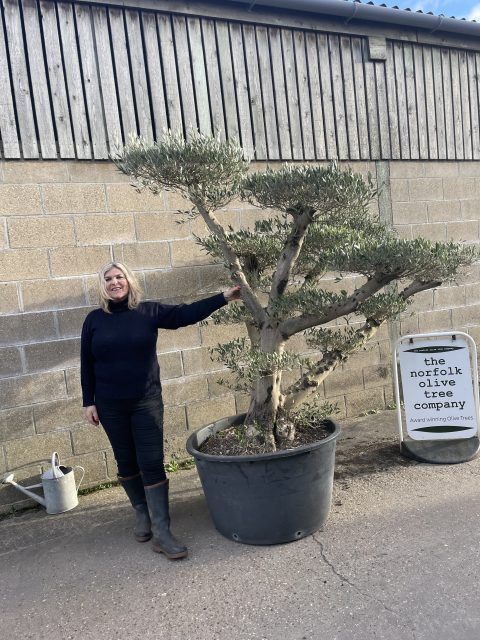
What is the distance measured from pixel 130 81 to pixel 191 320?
2174mm

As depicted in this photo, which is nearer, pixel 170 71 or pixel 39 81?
pixel 39 81

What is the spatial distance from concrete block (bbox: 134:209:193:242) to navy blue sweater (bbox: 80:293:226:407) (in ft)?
3.83

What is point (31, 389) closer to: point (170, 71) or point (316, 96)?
point (170, 71)

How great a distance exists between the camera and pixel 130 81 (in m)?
4.14

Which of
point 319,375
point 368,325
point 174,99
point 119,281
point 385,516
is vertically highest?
point 174,99

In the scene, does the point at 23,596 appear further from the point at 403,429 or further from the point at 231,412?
the point at 403,429

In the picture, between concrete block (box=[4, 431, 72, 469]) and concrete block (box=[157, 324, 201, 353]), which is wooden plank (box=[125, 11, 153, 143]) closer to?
concrete block (box=[157, 324, 201, 353])

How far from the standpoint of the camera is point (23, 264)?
12.5ft

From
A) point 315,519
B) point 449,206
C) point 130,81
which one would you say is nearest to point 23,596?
point 315,519

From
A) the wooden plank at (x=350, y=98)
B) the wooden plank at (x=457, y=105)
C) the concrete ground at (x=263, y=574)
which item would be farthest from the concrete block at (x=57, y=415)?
the wooden plank at (x=457, y=105)

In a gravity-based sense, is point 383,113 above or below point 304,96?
below

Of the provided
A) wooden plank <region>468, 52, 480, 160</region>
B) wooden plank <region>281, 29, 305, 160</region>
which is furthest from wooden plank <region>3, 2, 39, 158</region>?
wooden plank <region>468, 52, 480, 160</region>

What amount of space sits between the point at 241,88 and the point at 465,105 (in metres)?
2.73

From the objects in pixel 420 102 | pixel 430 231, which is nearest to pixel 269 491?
pixel 430 231
